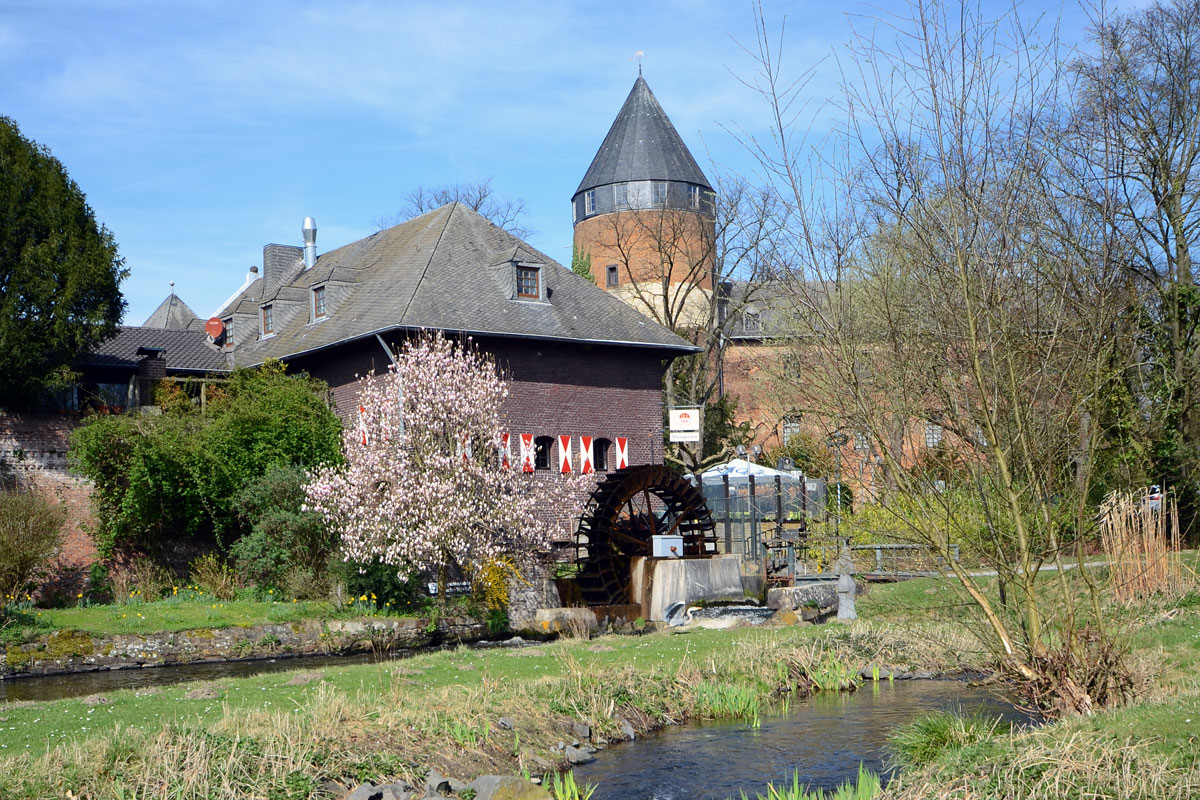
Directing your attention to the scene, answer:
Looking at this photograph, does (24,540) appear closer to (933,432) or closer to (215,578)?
(215,578)

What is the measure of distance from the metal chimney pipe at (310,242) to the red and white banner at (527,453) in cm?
1268

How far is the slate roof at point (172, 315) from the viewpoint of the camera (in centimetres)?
4756

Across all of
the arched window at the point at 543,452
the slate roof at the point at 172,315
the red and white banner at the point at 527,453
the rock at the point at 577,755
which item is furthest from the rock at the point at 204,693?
the slate roof at the point at 172,315

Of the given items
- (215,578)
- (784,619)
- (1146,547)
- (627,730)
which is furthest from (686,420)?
(627,730)

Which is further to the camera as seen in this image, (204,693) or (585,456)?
(585,456)

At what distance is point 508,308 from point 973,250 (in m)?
19.4

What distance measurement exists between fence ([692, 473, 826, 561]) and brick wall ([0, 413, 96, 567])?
1291cm

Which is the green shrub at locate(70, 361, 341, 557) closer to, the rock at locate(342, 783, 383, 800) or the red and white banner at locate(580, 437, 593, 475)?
the red and white banner at locate(580, 437, 593, 475)

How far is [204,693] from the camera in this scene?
11.2 metres

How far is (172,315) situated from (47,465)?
25375 millimetres

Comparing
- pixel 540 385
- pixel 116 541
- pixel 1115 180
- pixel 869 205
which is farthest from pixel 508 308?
pixel 1115 180

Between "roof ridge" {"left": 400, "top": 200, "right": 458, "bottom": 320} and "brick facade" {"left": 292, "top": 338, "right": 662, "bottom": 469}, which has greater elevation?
"roof ridge" {"left": 400, "top": 200, "right": 458, "bottom": 320}

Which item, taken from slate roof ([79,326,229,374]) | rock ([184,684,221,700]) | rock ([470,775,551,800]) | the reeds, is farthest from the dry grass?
slate roof ([79,326,229,374])

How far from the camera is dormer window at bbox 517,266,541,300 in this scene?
88.6ft
